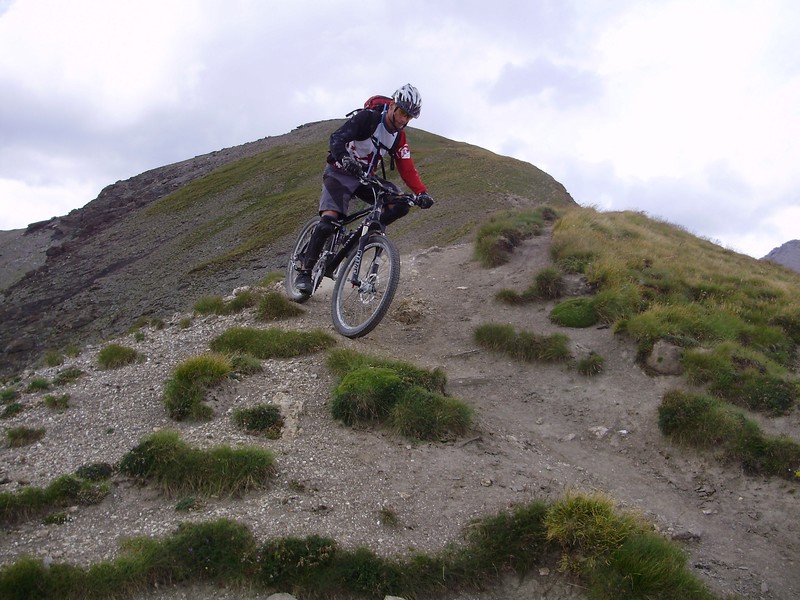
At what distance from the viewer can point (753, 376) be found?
380 inches

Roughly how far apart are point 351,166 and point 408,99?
135cm

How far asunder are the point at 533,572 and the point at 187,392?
208 inches

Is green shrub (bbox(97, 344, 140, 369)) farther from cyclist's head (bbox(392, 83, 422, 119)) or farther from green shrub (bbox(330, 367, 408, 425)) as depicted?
cyclist's head (bbox(392, 83, 422, 119))

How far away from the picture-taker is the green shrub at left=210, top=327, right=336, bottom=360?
1076 cm

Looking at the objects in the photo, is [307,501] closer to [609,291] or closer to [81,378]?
[81,378]

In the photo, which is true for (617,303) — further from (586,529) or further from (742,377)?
(586,529)

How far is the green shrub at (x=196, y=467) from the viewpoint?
7.32 meters

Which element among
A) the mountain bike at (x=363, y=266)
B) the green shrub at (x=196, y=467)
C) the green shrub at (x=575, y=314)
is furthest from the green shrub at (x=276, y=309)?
the green shrub at (x=575, y=314)

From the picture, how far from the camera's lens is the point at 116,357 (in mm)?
11133

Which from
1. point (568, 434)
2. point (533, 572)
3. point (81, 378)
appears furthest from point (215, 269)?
point (533, 572)

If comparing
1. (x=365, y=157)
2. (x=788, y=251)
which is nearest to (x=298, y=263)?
(x=365, y=157)

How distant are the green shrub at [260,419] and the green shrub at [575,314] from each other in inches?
238

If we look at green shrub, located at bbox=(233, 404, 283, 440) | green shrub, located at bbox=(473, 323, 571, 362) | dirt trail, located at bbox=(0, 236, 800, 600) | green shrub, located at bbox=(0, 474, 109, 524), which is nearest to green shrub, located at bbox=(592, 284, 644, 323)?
dirt trail, located at bbox=(0, 236, 800, 600)

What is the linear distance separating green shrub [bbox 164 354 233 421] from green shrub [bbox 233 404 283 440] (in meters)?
0.48
